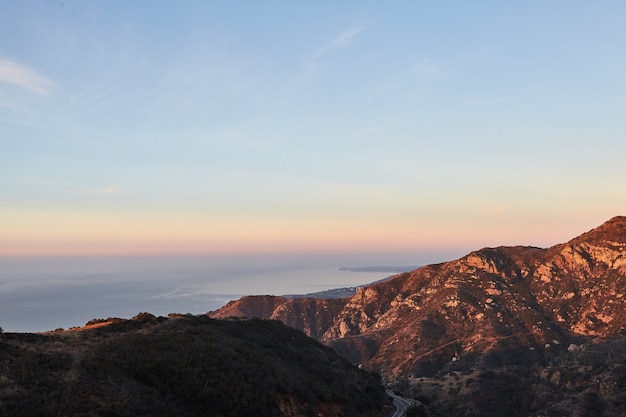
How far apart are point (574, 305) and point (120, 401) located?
21023cm

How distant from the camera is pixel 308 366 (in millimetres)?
66375

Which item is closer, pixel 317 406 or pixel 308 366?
pixel 317 406

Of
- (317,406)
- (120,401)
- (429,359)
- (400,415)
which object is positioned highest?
(120,401)

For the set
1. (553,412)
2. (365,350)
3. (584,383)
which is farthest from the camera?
(365,350)

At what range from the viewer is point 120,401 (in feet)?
103

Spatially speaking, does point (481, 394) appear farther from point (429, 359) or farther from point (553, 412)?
point (429, 359)

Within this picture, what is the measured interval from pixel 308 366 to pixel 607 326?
157650 mm

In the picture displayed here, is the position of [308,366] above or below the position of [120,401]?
below

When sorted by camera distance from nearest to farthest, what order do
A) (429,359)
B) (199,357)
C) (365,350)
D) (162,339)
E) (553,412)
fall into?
(199,357) → (162,339) → (553,412) → (429,359) → (365,350)

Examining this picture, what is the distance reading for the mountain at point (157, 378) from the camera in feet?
103

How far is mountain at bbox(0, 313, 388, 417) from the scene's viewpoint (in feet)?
103

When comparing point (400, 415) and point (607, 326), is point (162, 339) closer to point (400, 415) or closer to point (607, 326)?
point (400, 415)

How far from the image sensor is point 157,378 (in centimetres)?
3953

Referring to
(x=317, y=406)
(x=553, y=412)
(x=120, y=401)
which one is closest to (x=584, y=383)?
(x=553, y=412)
